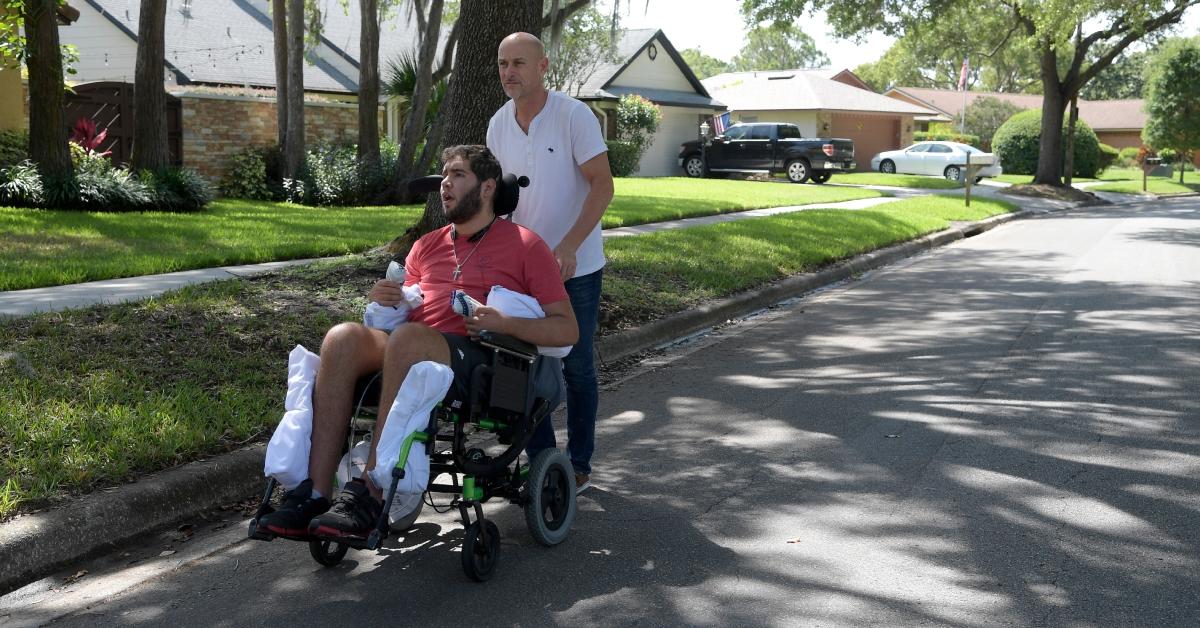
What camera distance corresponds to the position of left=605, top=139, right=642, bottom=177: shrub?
34.7m

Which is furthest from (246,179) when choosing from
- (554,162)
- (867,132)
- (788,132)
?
(867,132)

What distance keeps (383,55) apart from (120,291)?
2649cm

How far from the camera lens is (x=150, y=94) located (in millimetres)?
16094

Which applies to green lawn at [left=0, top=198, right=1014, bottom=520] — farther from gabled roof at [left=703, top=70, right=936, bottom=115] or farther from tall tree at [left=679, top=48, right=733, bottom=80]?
tall tree at [left=679, top=48, right=733, bottom=80]

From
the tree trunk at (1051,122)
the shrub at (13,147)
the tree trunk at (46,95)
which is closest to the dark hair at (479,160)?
the tree trunk at (46,95)

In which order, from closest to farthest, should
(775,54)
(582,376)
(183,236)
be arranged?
(582,376)
(183,236)
(775,54)

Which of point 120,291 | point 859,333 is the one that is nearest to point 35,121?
point 120,291

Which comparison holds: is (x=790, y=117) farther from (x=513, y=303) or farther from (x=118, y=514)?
(x=118, y=514)

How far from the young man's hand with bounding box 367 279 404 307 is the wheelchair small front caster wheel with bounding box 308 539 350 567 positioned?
933mm

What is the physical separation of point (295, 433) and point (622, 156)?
103 ft

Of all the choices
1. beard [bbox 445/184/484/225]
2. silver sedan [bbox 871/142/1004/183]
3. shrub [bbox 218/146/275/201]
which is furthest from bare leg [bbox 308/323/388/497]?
silver sedan [bbox 871/142/1004/183]

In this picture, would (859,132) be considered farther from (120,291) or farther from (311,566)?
(311,566)

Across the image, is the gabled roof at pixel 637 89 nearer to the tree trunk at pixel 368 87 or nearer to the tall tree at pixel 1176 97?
the tree trunk at pixel 368 87

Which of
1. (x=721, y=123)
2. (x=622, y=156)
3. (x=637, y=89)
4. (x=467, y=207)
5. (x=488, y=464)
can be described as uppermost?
(x=637, y=89)
